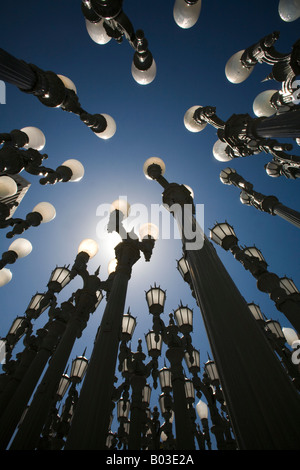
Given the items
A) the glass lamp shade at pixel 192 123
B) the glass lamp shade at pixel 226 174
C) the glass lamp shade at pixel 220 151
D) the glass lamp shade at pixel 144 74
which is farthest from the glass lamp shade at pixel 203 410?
the glass lamp shade at pixel 144 74

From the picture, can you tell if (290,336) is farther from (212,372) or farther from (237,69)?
(237,69)

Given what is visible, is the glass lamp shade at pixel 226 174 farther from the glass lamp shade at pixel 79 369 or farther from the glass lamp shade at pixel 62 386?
the glass lamp shade at pixel 62 386

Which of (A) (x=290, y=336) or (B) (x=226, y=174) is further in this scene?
(B) (x=226, y=174)

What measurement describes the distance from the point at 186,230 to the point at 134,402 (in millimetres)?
→ 6179

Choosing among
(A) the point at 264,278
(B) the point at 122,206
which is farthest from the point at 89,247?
(A) the point at 264,278

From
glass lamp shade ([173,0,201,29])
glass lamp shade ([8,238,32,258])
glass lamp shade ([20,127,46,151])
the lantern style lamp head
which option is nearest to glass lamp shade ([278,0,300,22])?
glass lamp shade ([173,0,201,29])

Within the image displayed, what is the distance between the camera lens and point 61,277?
25.7ft

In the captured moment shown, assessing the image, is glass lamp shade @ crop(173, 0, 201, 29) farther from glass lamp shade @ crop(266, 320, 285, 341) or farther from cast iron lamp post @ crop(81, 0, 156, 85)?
glass lamp shade @ crop(266, 320, 285, 341)

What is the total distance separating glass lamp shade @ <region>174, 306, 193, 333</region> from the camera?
7.33 m

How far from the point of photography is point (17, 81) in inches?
155

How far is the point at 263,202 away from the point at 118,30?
21.6 ft

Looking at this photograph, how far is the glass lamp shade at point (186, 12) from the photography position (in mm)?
5426
